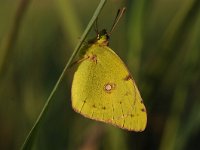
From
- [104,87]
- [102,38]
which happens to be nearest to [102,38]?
[102,38]

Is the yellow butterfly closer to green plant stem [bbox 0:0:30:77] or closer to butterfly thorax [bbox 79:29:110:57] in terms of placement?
butterfly thorax [bbox 79:29:110:57]

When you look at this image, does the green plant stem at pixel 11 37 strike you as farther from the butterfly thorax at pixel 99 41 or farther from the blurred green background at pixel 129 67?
the butterfly thorax at pixel 99 41

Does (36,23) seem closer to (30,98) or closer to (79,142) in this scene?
(30,98)

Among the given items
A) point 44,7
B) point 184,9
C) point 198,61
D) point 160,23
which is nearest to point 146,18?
point 184,9

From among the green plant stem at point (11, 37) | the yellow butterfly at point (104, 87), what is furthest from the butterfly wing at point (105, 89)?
the green plant stem at point (11, 37)

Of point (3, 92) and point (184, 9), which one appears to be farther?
point (3, 92)

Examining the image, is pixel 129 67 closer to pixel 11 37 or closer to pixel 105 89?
pixel 105 89
